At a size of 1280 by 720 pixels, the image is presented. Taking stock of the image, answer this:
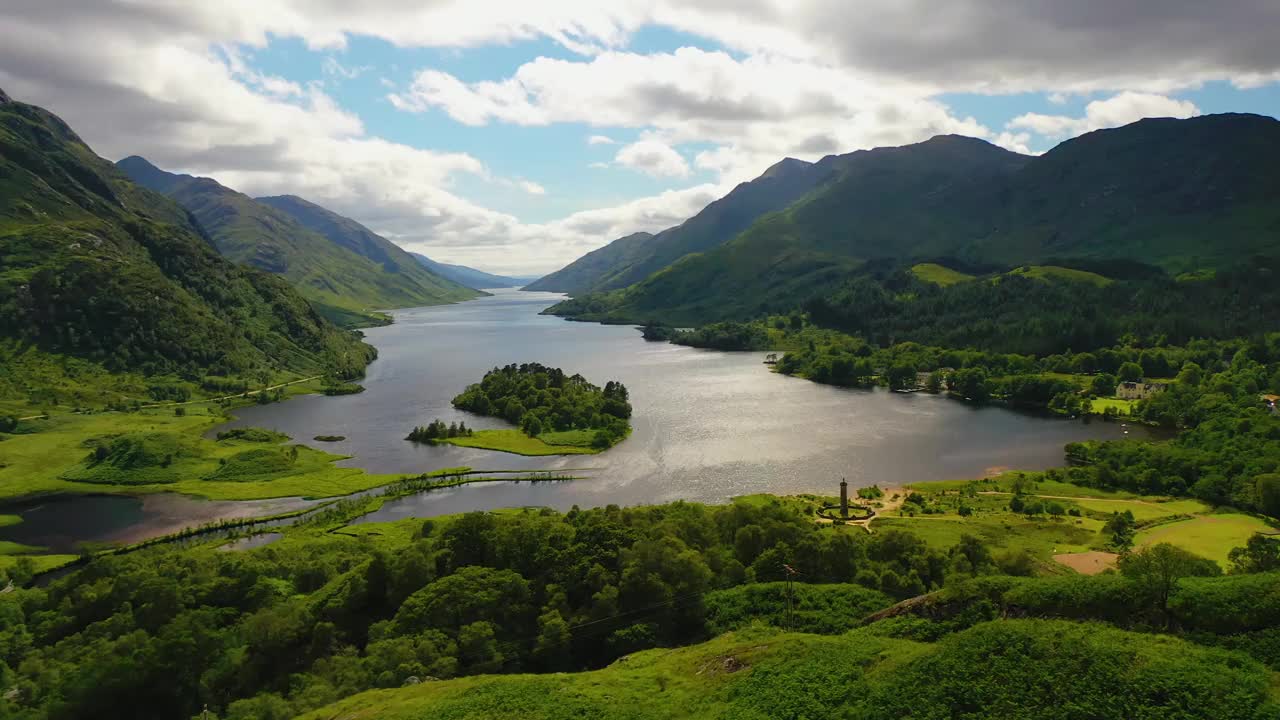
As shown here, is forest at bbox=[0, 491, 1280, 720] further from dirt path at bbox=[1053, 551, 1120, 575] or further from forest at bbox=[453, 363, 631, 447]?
forest at bbox=[453, 363, 631, 447]

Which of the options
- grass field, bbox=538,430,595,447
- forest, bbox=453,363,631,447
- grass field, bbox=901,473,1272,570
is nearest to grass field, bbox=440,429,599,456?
grass field, bbox=538,430,595,447

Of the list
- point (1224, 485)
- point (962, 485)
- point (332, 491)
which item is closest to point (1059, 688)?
point (962, 485)

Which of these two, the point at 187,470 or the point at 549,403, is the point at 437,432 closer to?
the point at 549,403

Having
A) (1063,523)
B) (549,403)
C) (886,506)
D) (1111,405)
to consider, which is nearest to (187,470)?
(549,403)

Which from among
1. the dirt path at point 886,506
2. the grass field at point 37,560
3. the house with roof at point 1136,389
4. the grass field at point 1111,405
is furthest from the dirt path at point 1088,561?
the house with roof at point 1136,389

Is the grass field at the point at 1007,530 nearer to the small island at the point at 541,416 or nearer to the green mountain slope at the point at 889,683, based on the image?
the green mountain slope at the point at 889,683

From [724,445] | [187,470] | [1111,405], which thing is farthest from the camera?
[1111,405]
